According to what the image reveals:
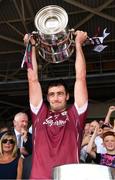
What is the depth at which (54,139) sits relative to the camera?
88.7 inches

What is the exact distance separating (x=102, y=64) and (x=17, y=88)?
261 centimetres

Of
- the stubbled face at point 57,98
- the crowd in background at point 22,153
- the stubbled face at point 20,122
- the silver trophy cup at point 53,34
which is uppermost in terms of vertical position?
the silver trophy cup at point 53,34

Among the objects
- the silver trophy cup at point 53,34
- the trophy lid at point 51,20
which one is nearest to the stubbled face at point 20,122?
the silver trophy cup at point 53,34

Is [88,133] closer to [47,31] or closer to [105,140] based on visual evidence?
[105,140]

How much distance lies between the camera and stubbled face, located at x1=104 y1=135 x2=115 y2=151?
349 cm

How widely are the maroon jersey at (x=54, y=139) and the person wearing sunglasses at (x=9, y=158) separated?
76 cm

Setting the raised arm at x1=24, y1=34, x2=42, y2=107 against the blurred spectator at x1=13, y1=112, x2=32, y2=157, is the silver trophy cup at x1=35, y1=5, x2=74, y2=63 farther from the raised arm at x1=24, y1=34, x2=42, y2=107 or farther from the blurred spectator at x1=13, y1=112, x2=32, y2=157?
the blurred spectator at x1=13, y1=112, x2=32, y2=157

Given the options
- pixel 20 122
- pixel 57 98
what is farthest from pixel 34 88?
pixel 20 122

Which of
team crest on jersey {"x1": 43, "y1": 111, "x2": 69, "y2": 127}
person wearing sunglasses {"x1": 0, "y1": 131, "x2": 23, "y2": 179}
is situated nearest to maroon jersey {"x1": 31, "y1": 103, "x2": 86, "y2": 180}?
team crest on jersey {"x1": 43, "y1": 111, "x2": 69, "y2": 127}

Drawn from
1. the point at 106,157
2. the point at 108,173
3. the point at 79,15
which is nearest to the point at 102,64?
the point at 79,15

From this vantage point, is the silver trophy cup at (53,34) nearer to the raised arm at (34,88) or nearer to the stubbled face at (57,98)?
the raised arm at (34,88)

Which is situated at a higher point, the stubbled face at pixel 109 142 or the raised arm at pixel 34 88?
the raised arm at pixel 34 88

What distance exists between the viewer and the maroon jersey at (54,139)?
215 centimetres

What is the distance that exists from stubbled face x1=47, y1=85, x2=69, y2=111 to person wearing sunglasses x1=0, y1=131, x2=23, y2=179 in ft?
2.87
